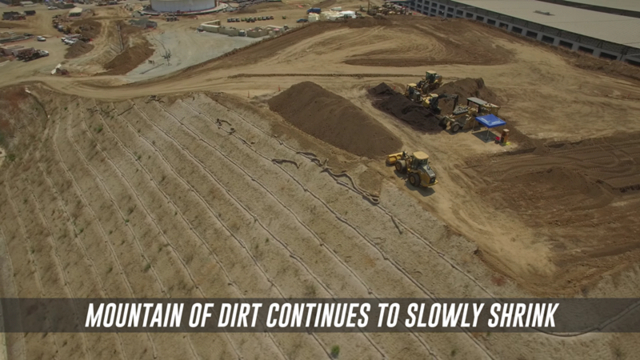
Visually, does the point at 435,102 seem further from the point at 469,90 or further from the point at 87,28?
the point at 87,28

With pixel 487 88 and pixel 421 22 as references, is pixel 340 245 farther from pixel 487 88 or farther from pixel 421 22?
pixel 421 22

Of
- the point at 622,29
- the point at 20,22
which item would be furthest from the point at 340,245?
the point at 20,22

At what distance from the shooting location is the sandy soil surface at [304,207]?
19.1 metres

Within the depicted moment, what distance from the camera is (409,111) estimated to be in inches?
1273

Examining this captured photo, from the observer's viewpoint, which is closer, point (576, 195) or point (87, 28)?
point (576, 195)

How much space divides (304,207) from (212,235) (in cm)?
631

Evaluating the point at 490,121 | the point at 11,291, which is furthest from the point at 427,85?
the point at 11,291

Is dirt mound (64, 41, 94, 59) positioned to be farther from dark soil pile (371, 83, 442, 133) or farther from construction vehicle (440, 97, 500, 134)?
construction vehicle (440, 97, 500, 134)

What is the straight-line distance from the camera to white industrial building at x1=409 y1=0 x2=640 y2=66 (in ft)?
162

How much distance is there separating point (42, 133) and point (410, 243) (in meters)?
40.2

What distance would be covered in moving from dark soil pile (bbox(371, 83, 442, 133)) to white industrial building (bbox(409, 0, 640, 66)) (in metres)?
33.2

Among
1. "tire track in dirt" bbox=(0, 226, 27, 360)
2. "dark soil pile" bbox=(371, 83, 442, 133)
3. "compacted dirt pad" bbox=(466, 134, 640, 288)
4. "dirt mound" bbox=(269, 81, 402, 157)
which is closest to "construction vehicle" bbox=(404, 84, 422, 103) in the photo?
"dark soil pile" bbox=(371, 83, 442, 133)

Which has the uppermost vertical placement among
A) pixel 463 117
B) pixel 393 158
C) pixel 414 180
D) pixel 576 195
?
pixel 463 117

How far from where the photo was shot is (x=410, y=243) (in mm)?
20562
